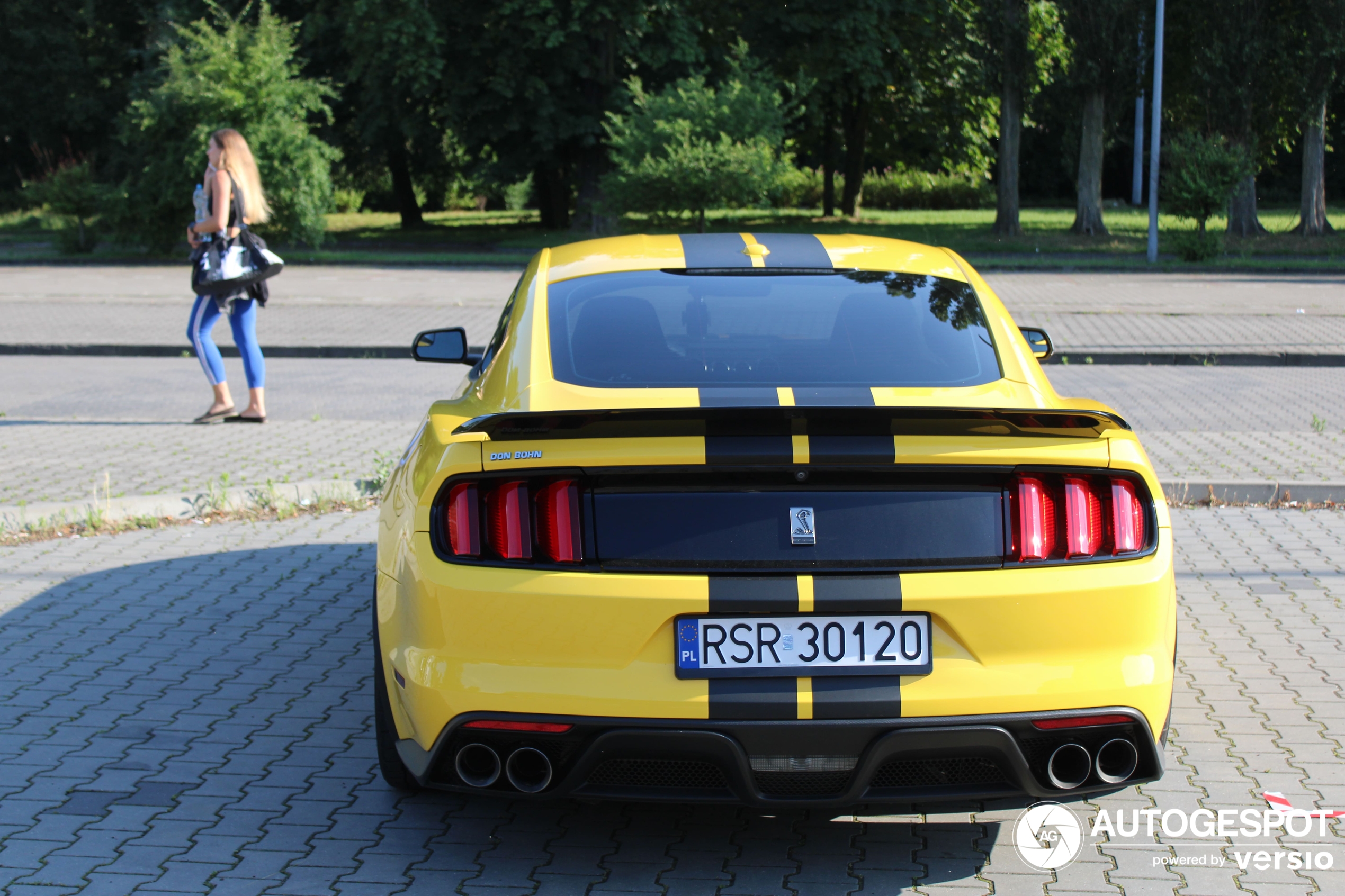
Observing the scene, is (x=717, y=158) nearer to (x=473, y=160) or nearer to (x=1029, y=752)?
(x=473, y=160)

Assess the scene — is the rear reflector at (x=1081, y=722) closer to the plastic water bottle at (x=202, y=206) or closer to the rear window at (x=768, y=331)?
the rear window at (x=768, y=331)

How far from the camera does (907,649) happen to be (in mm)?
2961

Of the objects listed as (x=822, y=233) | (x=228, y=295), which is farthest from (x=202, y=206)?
(x=822, y=233)

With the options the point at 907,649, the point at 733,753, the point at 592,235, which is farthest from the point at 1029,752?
the point at 592,235

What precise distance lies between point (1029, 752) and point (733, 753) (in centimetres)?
70

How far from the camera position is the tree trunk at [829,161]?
4619 centimetres

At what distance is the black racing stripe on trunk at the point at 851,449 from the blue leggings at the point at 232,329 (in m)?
7.55

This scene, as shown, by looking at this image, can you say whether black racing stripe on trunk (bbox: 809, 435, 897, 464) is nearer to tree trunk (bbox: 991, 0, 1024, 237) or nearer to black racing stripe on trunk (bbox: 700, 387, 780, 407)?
black racing stripe on trunk (bbox: 700, 387, 780, 407)

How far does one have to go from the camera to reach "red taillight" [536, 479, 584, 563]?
3004 mm

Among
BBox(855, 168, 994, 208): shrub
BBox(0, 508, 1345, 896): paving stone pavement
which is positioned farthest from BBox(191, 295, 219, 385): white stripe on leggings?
BBox(855, 168, 994, 208): shrub

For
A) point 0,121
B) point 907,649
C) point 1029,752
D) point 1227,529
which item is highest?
point 0,121

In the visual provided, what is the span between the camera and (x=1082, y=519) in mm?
3072

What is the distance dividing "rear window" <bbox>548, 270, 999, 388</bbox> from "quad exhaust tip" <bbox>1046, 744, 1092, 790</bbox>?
3.31 ft

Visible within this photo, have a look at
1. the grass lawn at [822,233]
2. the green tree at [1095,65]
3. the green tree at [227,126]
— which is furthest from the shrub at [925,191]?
the green tree at [227,126]
